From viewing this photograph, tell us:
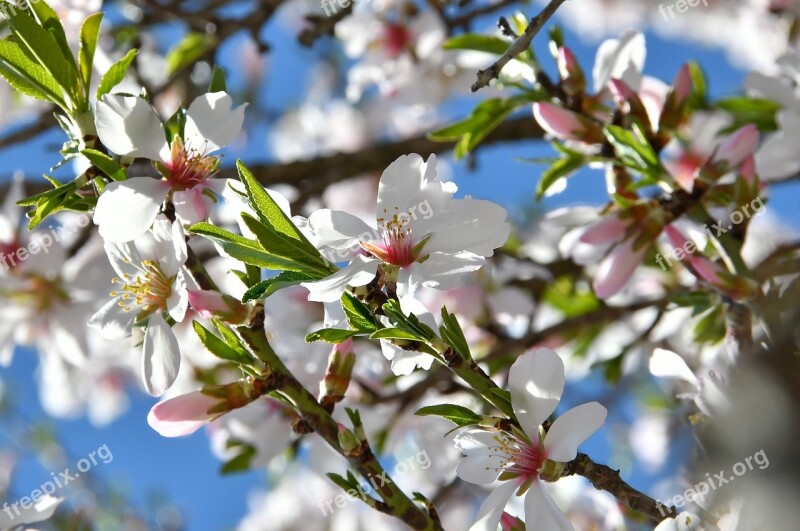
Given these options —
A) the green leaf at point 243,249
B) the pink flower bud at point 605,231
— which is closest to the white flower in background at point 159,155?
the green leaf at point 243,249

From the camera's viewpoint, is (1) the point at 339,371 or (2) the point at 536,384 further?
(1) the point at 339,371

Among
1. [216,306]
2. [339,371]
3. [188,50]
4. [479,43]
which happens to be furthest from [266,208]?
[188,50]

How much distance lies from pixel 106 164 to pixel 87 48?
0.17 meters

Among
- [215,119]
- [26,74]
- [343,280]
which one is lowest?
[343,280]

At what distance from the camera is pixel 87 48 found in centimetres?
98

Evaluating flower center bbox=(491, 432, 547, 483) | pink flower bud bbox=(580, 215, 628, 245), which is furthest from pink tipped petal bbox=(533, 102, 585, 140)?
flower center bbox=(491, 432, 547, 483)

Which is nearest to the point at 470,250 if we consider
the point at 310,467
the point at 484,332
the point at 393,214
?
the point at 393,214

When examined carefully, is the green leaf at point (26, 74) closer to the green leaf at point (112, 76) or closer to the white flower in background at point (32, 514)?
the green leaf at point (112, 76)

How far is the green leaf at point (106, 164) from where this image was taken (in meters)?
0.89

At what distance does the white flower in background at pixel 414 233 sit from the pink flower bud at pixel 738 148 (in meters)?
0.55

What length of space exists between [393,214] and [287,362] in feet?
2.29

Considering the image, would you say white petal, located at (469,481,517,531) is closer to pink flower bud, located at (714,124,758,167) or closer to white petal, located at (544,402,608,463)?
white petal, located at (544,402,608,463)

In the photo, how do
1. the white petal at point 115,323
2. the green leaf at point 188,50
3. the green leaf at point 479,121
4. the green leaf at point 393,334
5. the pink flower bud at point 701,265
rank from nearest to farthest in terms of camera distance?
the green leaf at point 393,334 → the white petal at point 115,323 → the pink flower bud at point 701,265 → the green leaf at point 479,121 → the green leaf at point 188,50

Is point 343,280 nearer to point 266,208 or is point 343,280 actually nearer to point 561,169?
point 266,208
